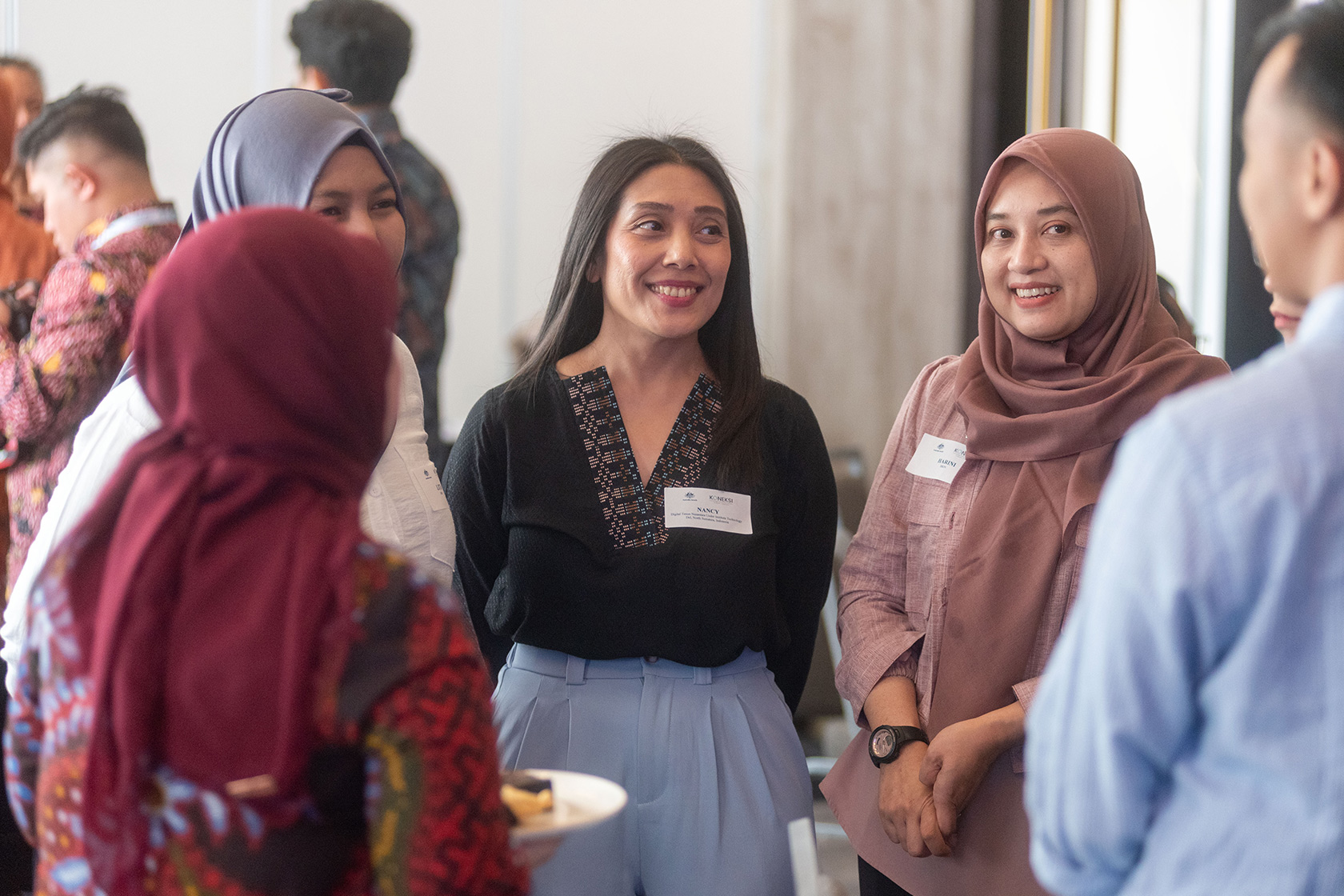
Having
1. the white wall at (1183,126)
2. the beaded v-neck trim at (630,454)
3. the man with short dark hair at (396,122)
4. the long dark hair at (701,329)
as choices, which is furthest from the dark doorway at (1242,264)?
the man with short dark hair at (396,122)

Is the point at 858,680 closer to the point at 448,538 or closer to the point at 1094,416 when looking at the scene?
the point at 1094,416

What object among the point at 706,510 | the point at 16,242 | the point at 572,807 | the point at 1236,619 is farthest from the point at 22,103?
the point at 1236,619

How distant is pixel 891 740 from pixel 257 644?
1093mm

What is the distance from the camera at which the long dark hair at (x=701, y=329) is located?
2.00m

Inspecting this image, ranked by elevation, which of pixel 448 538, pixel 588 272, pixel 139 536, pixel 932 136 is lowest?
pixel 448 538

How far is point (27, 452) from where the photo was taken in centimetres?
215

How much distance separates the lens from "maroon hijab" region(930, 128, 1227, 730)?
1.71m

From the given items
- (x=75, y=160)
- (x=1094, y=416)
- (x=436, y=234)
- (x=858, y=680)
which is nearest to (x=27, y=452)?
(x=75, y=160)

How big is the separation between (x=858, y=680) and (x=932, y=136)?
3.47 m

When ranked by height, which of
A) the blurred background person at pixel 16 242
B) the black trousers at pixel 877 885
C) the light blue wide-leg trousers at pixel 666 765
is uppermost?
the blurred background person at pixel 16 242

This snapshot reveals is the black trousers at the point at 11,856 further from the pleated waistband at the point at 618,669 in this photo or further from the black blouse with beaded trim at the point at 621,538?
the pleated waistband at the point at 618,669

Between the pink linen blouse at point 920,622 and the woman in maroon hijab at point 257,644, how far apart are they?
0.92 m

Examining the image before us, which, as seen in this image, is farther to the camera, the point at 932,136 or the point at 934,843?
the point at 932,136

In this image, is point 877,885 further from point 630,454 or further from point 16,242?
point 16,242
